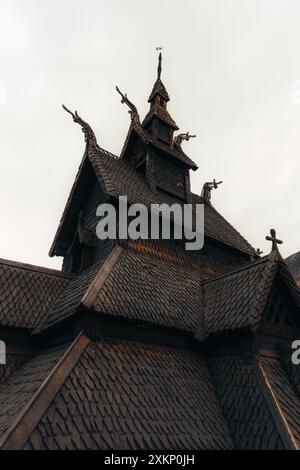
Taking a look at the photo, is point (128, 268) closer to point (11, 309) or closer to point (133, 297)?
point (133, 297)

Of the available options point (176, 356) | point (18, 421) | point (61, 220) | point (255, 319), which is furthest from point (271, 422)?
point (61, 220)

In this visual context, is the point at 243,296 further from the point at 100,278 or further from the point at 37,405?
the point at 37,405

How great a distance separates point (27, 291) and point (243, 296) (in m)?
5.88

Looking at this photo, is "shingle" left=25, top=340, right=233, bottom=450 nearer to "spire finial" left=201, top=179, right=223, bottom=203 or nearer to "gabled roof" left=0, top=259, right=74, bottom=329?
"gabled roof" left=0, top=259, right=74, bottom=329

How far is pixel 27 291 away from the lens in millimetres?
10078

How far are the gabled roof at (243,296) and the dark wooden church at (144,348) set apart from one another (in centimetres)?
4

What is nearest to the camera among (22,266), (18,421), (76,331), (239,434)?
(18,421)

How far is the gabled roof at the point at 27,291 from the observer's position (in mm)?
9250

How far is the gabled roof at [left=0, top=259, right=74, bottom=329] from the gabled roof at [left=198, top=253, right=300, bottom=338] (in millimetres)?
4321

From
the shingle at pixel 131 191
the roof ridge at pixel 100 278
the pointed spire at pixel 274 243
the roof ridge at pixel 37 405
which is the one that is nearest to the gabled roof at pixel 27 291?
the roof ridge at pixel 100 278

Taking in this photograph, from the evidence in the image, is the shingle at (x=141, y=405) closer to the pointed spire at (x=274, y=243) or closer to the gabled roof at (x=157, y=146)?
the pointed spire at (x=274, y=243)

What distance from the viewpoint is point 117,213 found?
436 inches

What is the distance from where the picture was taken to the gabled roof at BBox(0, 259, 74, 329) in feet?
30.3
